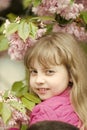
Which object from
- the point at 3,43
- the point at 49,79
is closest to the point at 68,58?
the point at 49,79

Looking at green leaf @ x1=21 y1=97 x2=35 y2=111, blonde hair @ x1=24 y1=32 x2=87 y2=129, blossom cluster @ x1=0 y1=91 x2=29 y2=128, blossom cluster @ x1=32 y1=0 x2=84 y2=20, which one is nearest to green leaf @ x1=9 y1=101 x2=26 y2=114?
blossom cluster @ x1=0 y1=91 x2=29 y2=128

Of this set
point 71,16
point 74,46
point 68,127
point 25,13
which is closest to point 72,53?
point 74,46

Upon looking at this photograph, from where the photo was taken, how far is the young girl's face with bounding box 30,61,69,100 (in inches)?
86.7

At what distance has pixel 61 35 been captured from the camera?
7.64ft

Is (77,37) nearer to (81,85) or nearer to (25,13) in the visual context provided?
(81,85)

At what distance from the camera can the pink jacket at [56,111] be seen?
2129 millimetres

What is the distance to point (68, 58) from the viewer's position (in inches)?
87.6

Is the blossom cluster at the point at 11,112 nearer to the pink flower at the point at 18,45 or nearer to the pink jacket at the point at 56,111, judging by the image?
the pink jacket at the point at 56,111

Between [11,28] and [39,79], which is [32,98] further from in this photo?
[11,28]

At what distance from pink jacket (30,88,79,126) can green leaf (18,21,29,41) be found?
32 centimetres

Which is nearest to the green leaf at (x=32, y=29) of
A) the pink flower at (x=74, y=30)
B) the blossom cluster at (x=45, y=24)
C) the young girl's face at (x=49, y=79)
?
the blossom cluster at (x=45, y=24)

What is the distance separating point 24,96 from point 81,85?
285 millimetres

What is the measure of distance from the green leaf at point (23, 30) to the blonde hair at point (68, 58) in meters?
0.12

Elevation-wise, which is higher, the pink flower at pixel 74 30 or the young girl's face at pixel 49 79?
the pink flower at pixel 74 30
